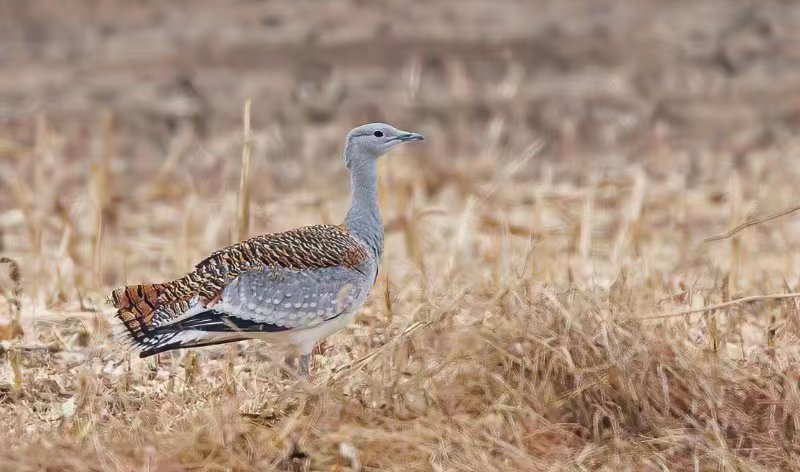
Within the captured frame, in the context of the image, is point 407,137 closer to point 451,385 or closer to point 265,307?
→ point 265,307

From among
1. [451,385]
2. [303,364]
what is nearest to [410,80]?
[303,364]

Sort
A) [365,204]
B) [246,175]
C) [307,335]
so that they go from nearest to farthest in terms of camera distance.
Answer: [307,335] → [365,204] → [246,175]

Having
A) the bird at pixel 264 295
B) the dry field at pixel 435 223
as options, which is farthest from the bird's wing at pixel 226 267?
the dry field at pixel 435 223

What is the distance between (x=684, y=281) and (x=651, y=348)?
5.22 feet

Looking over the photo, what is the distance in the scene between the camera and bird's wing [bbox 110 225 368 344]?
16.6 feet

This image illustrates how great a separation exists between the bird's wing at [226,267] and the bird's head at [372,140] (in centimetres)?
33

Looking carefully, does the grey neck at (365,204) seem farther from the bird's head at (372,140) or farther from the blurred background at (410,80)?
the blurred background at (410,80)

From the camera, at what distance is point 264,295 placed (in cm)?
520

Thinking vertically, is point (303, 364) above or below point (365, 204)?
below

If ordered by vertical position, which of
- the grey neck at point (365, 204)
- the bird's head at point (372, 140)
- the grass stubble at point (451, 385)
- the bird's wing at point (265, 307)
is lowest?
the grass stubble at point (451, 385)

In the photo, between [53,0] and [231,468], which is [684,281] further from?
[53,0]

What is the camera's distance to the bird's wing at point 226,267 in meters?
5.05

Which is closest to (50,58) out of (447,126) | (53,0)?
(53,0)

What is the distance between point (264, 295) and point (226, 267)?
188mm
